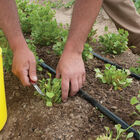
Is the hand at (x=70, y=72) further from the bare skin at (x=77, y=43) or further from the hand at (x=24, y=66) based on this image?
the hand at (x=24, y=66)

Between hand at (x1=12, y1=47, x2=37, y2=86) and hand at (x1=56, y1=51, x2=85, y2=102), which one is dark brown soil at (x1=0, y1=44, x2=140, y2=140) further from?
hand at (x1=12, y1=47, x2=37, y2=86)

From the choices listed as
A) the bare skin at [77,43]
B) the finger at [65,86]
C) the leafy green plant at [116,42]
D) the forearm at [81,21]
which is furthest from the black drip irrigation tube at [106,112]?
the leafy green plant at [116,42]

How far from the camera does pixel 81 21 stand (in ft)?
6.16

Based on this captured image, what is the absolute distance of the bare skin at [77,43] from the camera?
70.9 inches

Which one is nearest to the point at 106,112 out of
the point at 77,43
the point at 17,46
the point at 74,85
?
the point at 74,85

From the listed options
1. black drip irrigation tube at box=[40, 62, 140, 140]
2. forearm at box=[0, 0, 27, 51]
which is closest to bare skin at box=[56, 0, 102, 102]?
black drip irrigation tube at box=[40, 62, 140, 140]

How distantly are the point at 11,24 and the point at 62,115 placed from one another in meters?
0.88

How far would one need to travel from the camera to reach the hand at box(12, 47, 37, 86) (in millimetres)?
1739

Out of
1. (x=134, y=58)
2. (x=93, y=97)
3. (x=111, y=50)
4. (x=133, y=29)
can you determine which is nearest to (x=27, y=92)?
(x=93, y=97)

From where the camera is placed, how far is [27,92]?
6.62ft

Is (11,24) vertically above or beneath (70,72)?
above

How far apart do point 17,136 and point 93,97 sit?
0.71 meters

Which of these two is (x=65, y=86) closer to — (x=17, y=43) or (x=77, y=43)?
(x=77, y=43)

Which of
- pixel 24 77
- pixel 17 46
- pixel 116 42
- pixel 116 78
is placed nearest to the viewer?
pixel 24 77
